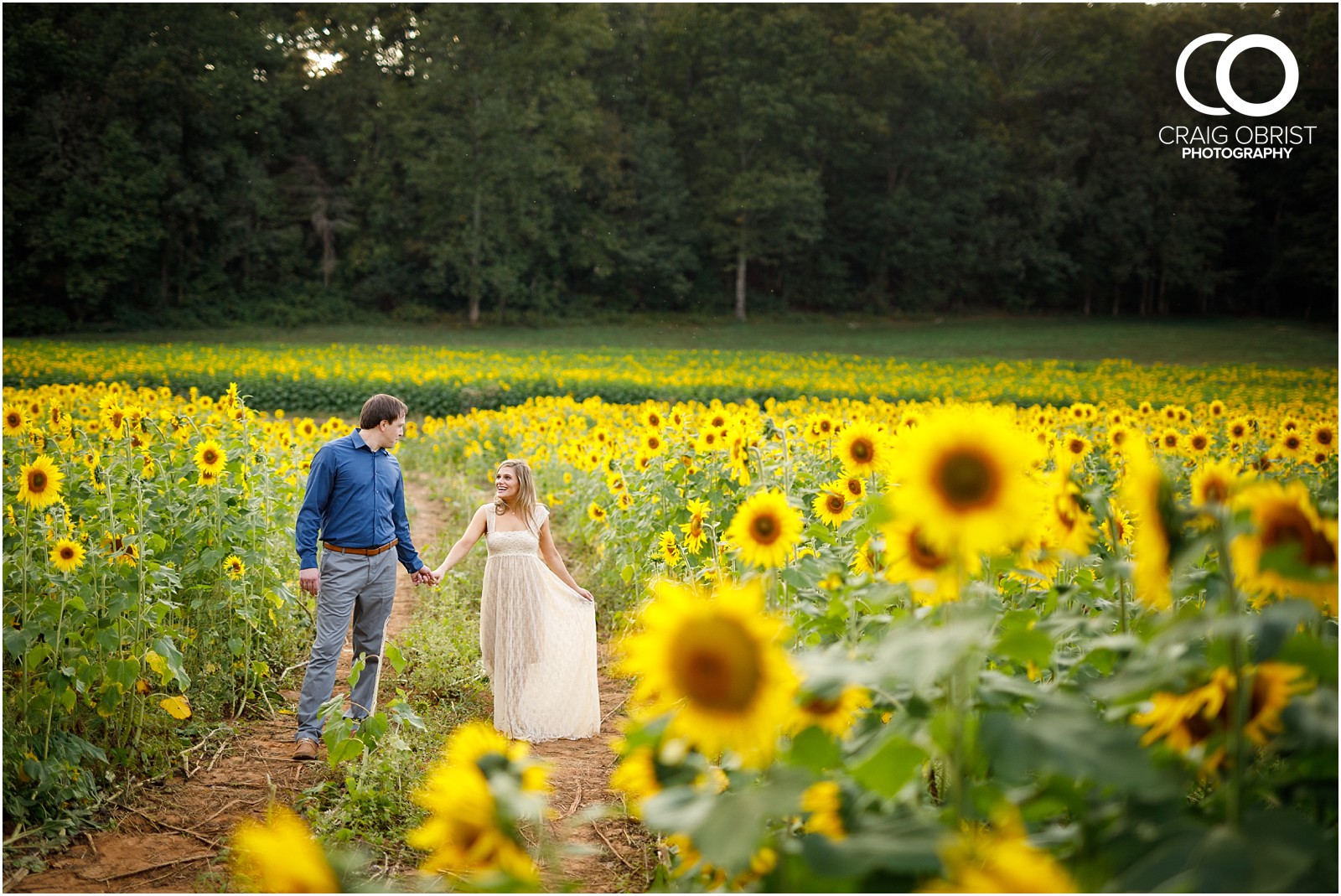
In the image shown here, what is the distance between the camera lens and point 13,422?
5289mm

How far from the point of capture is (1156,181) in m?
43.5

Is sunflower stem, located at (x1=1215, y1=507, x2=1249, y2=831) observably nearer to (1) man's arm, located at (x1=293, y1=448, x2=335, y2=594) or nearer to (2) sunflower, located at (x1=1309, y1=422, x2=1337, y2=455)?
(1) man's arm, located at (x1=293, y1=448, x2=335, y2=594)

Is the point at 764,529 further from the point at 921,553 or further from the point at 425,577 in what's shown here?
the point at 425,577

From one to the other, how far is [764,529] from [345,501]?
9.26 ft

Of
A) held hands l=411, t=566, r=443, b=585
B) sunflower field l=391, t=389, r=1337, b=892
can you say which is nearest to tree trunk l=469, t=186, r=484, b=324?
held hands l=411, t=566, r=443, b=585

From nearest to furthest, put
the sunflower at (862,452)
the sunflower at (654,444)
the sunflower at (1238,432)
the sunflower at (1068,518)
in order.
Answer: the sunflower at (1068,518)
the sunflower at (862,452)
the sunflower at (654,444)
the sunflower at (1238,432)

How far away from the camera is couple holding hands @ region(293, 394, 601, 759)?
4598 mm

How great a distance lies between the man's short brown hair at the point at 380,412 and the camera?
Result: 15.4 feet

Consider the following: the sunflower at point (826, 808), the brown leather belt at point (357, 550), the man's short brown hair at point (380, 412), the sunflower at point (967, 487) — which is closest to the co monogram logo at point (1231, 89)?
the man's short brown hair at point (380, 412)

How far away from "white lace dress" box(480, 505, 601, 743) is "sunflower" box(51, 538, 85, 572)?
6.01ft

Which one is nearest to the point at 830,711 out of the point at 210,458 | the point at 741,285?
the point at 210,458

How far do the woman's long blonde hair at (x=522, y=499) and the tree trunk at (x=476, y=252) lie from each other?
110ft

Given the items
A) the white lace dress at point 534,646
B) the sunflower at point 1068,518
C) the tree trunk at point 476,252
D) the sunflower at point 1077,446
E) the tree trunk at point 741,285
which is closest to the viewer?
the sunflower at point 1068,518

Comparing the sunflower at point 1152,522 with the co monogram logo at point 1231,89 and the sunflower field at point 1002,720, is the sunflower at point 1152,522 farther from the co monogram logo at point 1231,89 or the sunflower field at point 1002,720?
the co monogram logo at point 1231,89
